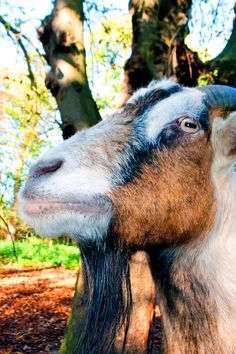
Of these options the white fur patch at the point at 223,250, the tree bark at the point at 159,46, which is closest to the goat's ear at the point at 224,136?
the white fur patch at the point at 223,250

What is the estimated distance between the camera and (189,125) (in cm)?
246

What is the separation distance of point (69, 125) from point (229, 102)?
7.34 feet

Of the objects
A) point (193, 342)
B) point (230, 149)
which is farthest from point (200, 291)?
point (230, 149)

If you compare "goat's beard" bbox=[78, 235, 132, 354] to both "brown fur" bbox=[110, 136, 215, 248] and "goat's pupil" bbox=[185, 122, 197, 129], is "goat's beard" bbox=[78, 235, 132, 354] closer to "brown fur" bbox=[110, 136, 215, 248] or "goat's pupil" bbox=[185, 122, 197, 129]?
"brown fur" bbox=[110, 136, 215, 248]

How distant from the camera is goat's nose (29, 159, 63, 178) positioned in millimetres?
2113

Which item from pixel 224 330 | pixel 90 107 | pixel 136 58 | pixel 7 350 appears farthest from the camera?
pixel 7 350

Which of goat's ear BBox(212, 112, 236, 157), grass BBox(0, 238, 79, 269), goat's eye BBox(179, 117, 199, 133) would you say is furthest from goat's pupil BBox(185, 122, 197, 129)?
grass BBox(0, 238, 79, 269)

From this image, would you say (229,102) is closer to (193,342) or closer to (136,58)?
(193,342)

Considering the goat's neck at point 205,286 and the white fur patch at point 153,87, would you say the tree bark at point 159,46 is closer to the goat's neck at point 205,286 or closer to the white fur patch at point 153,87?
the white fur patch at point 153,87

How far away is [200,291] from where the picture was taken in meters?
2.51

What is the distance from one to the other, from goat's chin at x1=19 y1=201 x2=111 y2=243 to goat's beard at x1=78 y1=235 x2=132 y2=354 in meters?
0.30

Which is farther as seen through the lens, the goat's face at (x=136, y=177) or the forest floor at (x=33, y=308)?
the forest floor at (x=33, y=308)

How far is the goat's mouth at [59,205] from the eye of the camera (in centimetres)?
210

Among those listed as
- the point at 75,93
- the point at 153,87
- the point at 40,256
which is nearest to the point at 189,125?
the point at 153,87
